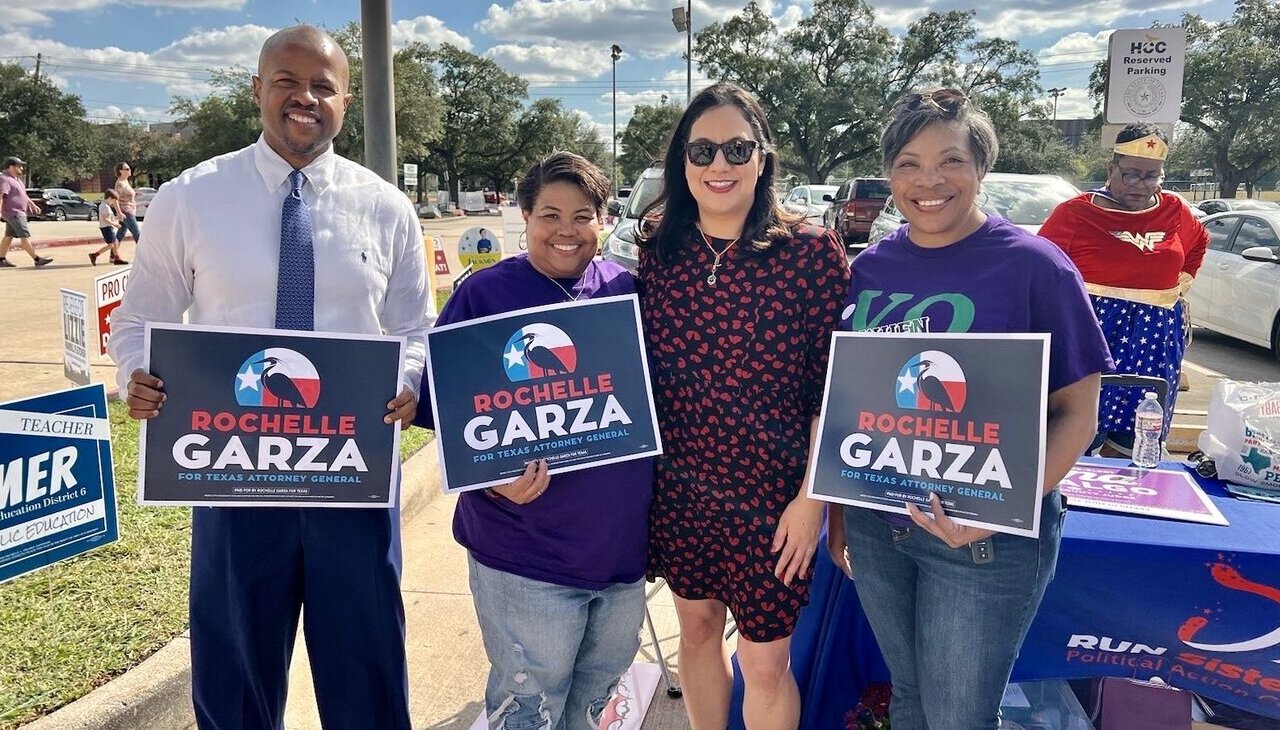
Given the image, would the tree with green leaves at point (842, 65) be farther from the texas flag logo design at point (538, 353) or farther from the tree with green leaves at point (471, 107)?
the texas flag logo design at point (538, 353)

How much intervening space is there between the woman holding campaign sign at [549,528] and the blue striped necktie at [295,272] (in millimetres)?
355

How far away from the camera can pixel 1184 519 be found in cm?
239

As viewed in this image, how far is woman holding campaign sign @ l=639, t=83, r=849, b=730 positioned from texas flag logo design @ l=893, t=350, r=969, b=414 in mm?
241

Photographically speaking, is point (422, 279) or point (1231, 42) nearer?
point (422, 279)

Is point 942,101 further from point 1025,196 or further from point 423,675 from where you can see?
point 1025,196

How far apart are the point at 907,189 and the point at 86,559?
3692 millimetres

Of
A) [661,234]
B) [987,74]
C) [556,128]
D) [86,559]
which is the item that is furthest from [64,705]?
[556,128]

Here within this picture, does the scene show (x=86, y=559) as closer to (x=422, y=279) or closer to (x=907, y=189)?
(x=422, y=279)

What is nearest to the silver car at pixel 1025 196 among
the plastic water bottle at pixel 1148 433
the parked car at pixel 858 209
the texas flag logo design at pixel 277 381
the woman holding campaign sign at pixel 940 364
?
the plastic water bottle at pixel 1148 433

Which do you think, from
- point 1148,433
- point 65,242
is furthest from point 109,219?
point 1148,433

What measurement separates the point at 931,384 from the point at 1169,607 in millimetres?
1111

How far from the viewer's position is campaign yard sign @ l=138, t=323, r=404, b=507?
2.03 metres

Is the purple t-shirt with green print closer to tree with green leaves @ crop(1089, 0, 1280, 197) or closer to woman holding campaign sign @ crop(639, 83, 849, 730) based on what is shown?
woman holding campaign sign @ crop(639, 83, 849, 730)

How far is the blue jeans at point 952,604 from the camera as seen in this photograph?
1.86 m
